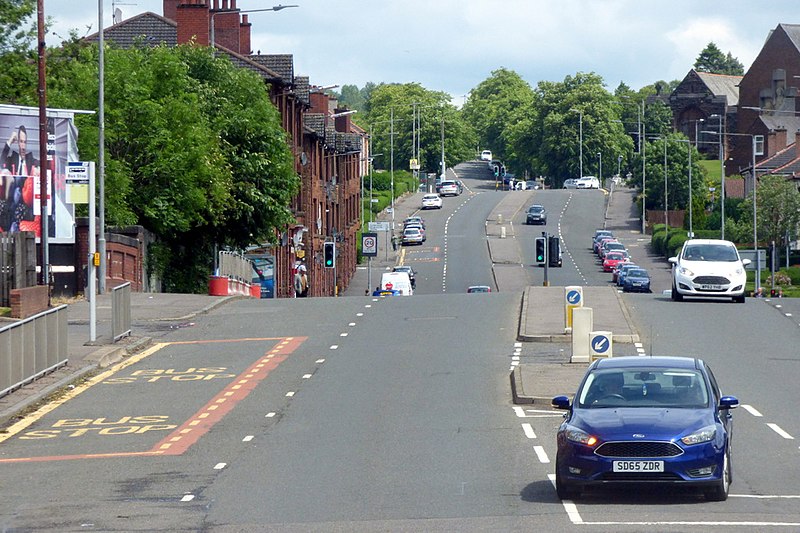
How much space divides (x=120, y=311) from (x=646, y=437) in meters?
18.5

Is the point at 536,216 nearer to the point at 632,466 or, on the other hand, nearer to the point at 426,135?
the point at 426,135

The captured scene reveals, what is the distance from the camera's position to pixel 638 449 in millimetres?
13945

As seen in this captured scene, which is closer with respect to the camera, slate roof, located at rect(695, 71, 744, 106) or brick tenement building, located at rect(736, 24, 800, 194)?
brick tenement building, located at rect(736, 24, 800, 194)

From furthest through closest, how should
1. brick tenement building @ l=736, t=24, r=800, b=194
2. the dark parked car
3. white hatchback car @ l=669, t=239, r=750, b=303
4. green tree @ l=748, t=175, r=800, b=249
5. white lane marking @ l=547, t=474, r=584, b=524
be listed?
brick tenement building @ l=736, t=24, r=800, b=194 → the dark parked car → green tree @ l=748, t=175, r=800, b=249 → white hatchback car @ l=669, t=239, r=750, b=303 → white lane marking @ l=547, t=474, r=584, b=524

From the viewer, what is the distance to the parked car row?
7403 cm

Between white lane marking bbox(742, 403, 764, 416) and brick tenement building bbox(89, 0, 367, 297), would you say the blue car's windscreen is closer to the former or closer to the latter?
white lane marking bbox(742, 403, 764, 416)

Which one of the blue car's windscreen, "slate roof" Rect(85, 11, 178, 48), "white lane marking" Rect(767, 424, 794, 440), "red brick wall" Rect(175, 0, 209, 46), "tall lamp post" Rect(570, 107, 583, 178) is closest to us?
the blue car's windscreen

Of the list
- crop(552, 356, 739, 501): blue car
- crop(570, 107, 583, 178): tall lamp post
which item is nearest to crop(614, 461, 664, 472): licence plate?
crop(552, 356, 739, 501): blue car

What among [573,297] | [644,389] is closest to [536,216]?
[573,297]

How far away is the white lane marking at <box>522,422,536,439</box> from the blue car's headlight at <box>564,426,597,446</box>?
486 centimetres

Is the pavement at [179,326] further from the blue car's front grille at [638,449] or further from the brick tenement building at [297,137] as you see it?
the brick tenement building at [297,137]

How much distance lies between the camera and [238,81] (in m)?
53.5

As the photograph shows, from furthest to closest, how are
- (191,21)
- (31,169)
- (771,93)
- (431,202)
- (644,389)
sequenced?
1. (771,93)
2. (431,202)
3. (191,21)
4. (31,169)
5. (644,389)

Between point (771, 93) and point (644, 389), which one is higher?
point (771, 93)
